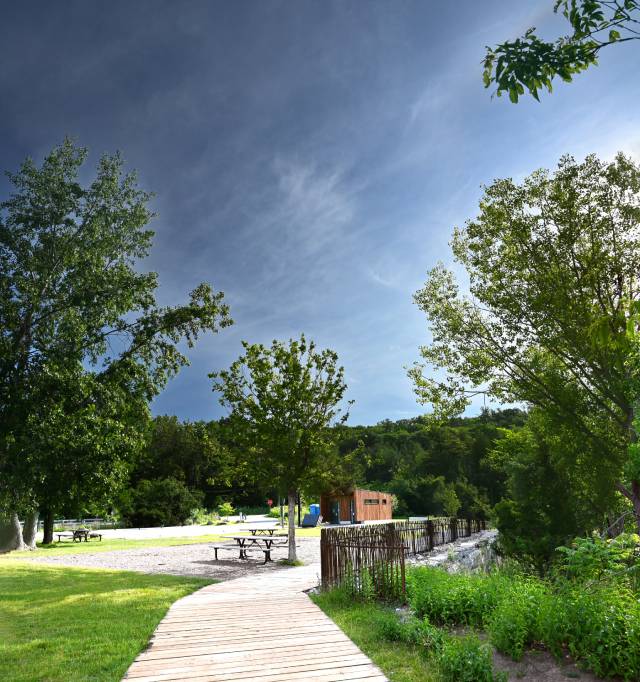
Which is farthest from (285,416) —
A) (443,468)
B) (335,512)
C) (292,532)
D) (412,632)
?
(443,468)

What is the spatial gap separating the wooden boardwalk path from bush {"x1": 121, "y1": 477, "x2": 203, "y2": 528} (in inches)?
1409

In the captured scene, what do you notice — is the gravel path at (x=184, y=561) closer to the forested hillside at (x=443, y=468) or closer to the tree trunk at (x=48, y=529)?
the tree trunk at (x=48, y=529)

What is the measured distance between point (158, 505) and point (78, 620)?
37.0 m

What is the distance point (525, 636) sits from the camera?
6098 mm

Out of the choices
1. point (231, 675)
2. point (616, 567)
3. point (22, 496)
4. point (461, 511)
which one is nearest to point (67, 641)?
point (231, 675)

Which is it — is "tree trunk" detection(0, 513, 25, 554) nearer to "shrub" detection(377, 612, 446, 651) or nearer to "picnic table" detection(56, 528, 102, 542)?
"picnic table" detection(56, 528, 102, 542)

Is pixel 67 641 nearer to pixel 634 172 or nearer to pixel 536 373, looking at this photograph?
pixel 536 373

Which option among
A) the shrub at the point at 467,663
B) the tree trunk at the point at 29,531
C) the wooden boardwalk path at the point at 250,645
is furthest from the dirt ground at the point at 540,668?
the tree trunk at the point at 29,531

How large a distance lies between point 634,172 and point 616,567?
1303cm

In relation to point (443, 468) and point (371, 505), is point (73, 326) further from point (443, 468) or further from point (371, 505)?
point (443, 468)

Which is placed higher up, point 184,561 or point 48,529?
point 48,529

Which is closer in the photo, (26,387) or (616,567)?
(616,567)

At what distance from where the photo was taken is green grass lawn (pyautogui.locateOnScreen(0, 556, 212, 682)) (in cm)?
646

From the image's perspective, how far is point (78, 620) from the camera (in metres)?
9.20
